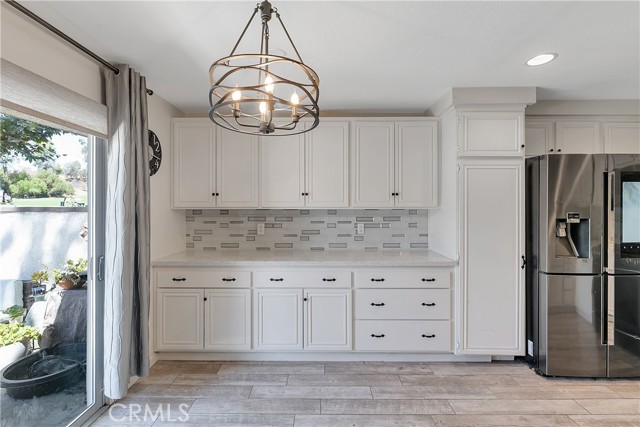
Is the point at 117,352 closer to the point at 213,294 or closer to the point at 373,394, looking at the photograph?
the point at 213,294

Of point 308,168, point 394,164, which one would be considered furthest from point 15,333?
point 394,164

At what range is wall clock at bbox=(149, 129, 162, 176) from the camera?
8.88 ft

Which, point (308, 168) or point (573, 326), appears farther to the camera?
point (308, 168)

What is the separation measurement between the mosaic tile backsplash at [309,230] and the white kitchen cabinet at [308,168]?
0.32m

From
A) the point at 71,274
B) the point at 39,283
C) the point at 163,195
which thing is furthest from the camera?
the point at 163,195

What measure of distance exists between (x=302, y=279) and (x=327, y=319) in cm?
41

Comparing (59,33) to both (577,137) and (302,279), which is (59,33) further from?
(577,137)

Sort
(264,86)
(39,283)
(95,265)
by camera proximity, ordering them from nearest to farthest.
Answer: (264,86) → (39,283) → (95,265)

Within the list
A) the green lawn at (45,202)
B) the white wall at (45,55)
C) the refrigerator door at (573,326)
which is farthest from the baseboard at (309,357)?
the white wall at (45,55)

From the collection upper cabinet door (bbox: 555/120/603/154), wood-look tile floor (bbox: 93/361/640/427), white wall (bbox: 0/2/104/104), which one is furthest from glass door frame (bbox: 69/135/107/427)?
upper cabinet door (bbox: 555/120/603/154)

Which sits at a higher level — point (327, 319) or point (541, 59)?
point (541, 59)

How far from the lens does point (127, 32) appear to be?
1.78 meters

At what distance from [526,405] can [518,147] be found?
1.92m

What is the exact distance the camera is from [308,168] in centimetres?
306
